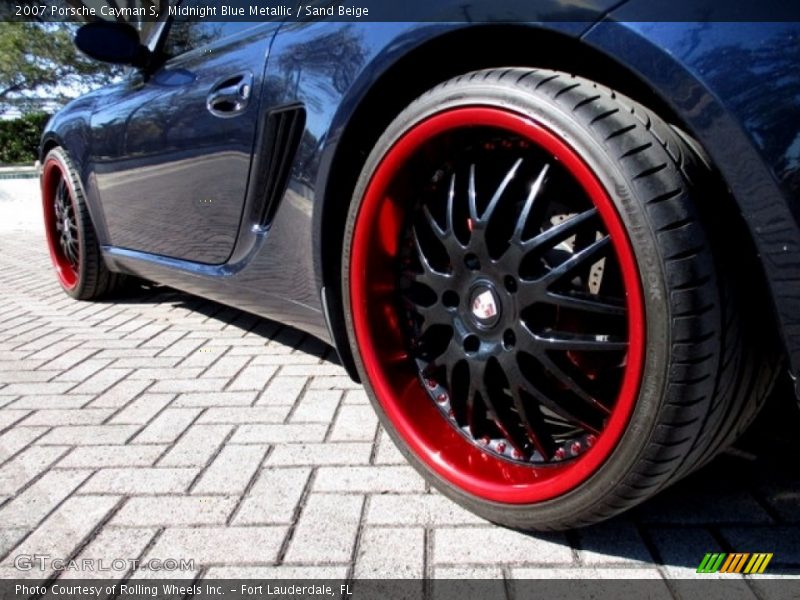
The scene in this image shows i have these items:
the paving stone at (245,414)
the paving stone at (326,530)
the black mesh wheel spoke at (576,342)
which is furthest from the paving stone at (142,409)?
the black mesh wheel spoke at (576,342)

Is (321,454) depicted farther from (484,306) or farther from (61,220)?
(61,220)

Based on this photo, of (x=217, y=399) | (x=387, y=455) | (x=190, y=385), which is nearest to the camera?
(x=387, y=455)

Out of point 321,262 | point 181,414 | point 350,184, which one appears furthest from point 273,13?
point 181,414

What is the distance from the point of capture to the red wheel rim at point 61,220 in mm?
3775

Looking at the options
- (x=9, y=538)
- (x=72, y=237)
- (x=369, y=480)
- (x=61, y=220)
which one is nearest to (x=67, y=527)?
(x=9, y=538)

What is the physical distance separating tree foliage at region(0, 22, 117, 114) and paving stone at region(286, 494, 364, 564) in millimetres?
19790

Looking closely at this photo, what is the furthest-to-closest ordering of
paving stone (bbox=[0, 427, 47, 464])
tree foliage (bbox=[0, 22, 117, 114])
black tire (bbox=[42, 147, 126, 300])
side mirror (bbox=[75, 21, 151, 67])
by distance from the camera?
tree foliage (bbox=[0, 22, 117, 114]), black tire (bbox=[42, 147, 126, 300]), side mirror (bbox=[75, 21, 151, 67]), paving stone (bbox=[0, 427, 47, 464])

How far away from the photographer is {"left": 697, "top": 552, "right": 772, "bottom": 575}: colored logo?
1.30 meters

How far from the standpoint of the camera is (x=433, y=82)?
1528mm

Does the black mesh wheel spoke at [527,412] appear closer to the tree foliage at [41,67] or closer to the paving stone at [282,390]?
the paving stone at [282,390]

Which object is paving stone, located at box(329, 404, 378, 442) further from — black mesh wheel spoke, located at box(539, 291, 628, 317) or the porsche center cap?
black mesh wheel spoke, located at box(539, 291, 628, 317)

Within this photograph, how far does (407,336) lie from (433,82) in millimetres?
652
